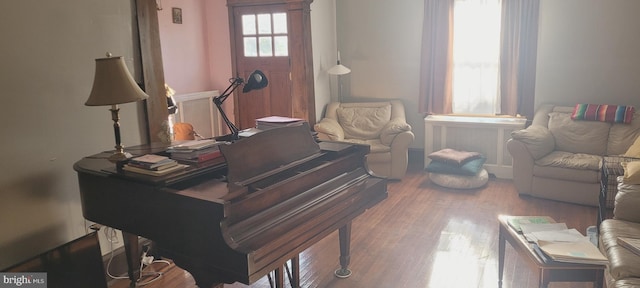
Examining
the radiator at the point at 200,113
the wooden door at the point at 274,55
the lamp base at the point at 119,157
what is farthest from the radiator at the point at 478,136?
the lamp base at the point at 119,157

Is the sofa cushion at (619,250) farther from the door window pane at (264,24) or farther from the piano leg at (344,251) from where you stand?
the door window pane at (264,24)

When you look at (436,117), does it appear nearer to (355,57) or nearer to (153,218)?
(355,57)

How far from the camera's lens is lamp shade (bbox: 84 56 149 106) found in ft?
7.56

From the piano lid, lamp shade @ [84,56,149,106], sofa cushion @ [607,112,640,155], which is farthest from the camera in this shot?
sofa cushion @ [607,112,640,155]

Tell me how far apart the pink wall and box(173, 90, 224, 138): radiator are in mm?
131

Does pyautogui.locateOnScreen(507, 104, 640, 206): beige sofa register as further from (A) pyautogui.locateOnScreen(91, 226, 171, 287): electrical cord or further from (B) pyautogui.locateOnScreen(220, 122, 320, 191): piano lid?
(A) pyautogui.locateOnScreen(91, 226, 171, 287): electrical cord

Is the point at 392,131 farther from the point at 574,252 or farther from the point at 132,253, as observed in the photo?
the point at 132,253

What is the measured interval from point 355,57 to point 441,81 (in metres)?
1.14

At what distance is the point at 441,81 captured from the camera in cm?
554

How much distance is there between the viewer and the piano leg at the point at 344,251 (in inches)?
119

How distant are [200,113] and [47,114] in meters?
3.70

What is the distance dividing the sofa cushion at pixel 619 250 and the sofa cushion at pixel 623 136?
2011mm

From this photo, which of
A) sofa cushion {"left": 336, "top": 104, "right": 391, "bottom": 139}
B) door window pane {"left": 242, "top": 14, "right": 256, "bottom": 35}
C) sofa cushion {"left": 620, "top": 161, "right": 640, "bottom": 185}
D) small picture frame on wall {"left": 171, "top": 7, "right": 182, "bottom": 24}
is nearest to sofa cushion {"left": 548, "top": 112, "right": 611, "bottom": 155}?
sofa cushion {"left": 336, "top": 104, "right": 391, "bottom": 139}

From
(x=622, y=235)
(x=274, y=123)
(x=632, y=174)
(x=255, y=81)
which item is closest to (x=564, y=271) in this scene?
(x=622, y=235)
